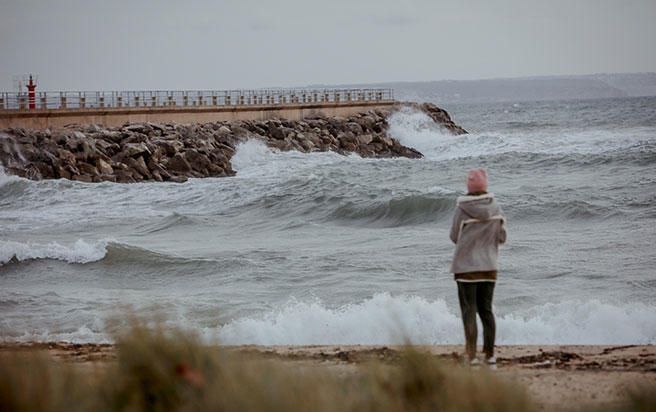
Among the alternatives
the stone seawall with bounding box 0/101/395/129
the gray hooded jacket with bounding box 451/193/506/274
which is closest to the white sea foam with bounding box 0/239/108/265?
the gray hooded jacket with bounding box 451/193/506/274

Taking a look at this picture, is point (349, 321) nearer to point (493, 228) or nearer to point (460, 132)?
point (493, 228)

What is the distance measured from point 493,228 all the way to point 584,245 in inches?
440

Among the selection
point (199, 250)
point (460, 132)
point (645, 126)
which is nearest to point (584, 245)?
point (199, 250)

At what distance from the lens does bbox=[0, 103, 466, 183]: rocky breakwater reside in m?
37.1

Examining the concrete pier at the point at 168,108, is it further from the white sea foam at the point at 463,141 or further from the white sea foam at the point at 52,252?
the white sea foam at the point at 52,252

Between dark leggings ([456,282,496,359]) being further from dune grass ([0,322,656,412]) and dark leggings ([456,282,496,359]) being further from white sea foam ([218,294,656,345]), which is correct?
white sea foam ([218,294,656,345])

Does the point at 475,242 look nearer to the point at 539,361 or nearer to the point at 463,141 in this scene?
the point at 539,361

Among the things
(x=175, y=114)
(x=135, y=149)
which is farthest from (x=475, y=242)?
(x=175, y=114)

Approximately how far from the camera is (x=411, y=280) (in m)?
16.3

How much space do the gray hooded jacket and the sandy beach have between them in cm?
78

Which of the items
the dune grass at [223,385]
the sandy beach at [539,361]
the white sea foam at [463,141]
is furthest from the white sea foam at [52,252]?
the white sea foam at [463,141]

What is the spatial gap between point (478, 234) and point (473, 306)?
1.94 feet

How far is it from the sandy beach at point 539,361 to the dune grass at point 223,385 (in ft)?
1.59

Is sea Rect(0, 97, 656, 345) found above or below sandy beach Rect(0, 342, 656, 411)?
below
